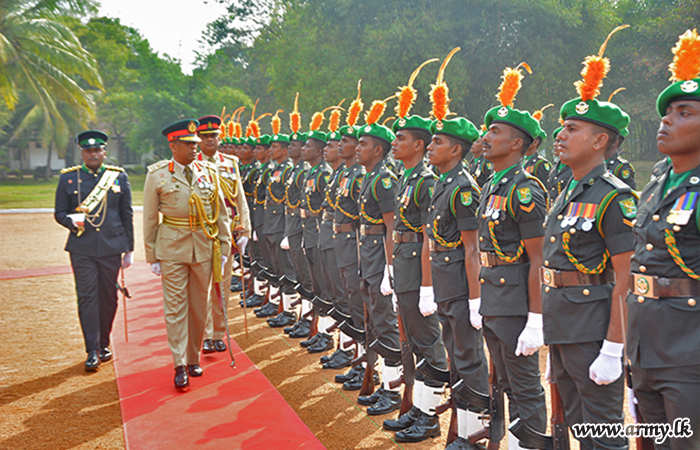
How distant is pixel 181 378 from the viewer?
536cm

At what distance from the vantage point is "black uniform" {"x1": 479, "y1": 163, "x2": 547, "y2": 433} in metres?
3.35

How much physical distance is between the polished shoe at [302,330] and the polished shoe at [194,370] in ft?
4.84

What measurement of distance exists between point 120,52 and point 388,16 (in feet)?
101

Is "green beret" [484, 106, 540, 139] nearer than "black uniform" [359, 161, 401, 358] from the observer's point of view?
Yes

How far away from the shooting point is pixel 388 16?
19406mm

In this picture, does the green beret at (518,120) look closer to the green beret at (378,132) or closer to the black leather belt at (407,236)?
the black leather belt at (407,236)

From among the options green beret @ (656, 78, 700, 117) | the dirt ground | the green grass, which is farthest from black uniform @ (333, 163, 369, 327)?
the green grass

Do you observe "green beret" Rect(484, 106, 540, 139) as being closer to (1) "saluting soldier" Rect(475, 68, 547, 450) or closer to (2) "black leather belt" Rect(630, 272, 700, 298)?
(1) "saluting soldier" Rect(475, 68, 547, 450)

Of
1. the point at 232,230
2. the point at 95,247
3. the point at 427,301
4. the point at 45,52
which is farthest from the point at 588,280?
the point at 45,52

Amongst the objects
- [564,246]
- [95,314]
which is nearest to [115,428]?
[95,314]

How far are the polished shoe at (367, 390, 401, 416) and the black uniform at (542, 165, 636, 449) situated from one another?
6.54ft

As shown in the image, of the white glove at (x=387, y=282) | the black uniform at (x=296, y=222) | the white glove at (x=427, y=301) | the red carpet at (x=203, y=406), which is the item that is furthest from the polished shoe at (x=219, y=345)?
the white glove at (x=427, y=301)

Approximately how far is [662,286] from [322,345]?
4.42 metres

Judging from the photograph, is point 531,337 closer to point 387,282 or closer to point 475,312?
point 475,312
